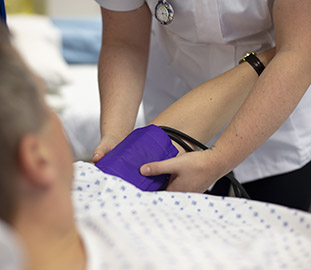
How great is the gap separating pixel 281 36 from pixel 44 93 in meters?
0.61

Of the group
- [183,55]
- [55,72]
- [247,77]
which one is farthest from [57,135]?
[55,72]

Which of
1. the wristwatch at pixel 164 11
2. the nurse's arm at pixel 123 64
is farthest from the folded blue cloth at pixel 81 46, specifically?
the wristwatch at pixel 164 11

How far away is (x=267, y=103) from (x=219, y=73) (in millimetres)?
358

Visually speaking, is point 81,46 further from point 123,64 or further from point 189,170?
point 189,170

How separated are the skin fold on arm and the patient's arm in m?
0.07

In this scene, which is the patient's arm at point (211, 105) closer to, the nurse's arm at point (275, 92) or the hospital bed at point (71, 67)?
the nurse's arm at point (275, 92)

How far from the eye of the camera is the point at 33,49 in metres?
3.13

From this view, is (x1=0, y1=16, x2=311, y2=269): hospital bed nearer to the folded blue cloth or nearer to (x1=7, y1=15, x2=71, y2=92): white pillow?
(x1=7, y1=15, x2=71, y2=92): white pillow

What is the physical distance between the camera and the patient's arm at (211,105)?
110 cm

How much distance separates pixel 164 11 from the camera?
1192 millimetres

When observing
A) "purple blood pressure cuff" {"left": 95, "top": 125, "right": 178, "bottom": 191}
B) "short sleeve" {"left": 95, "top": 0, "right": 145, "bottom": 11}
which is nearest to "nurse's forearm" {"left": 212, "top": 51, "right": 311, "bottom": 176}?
"purple blood pressure cuff" {"left": 95, "top": 125, "right": 178, "bottom": 191}

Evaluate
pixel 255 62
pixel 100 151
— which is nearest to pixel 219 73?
pixel 255 62

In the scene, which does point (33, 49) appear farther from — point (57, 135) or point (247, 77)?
point (57, 135)

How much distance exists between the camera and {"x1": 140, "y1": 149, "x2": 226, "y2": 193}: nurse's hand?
38.1 inches
